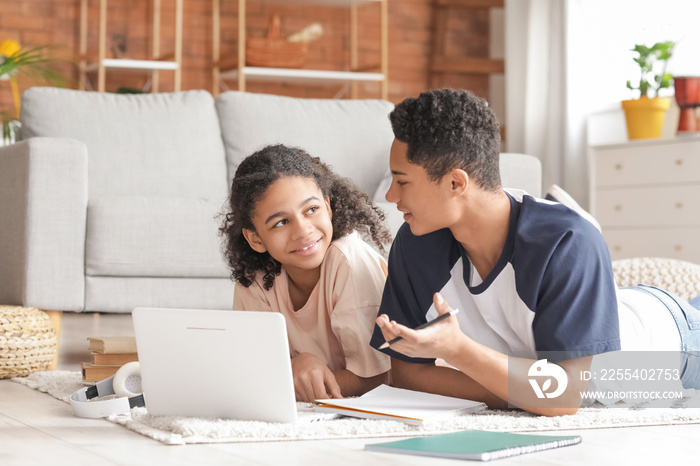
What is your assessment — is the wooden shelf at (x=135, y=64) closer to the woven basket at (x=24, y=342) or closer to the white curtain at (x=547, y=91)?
the white curtain at (x=547, y=91)

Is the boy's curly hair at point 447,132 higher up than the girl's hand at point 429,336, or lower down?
higher up

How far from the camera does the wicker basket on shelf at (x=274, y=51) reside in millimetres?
4562

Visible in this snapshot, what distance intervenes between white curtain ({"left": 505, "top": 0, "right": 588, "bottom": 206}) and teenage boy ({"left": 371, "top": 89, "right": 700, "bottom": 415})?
3289mm

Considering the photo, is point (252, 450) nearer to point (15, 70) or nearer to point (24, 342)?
point (24, 342)

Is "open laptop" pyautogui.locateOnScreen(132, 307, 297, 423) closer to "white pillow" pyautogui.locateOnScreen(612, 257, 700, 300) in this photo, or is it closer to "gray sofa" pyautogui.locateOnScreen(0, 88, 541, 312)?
"gray sofa" pyautogui.locateOnScreen(0, 88, 541, 312)

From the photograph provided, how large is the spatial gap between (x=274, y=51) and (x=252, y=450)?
11.9 feet

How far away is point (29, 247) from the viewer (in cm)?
233

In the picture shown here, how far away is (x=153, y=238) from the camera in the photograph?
2.56 m

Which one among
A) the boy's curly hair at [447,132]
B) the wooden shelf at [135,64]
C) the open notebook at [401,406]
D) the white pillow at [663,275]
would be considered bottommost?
the open notebook at [401,406]

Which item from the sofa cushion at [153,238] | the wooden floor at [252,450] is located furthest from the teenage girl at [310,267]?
the sofa cushion at [153,238]

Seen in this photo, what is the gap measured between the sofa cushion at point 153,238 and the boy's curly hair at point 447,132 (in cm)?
110

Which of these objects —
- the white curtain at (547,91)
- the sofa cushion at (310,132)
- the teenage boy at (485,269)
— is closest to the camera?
the teenage boy at (485,269)

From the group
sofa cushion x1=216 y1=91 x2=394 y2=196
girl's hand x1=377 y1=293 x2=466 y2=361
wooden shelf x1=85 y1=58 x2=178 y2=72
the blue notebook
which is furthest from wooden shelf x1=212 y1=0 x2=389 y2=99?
the blue notebook

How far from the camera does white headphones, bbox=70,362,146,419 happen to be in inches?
59.9
